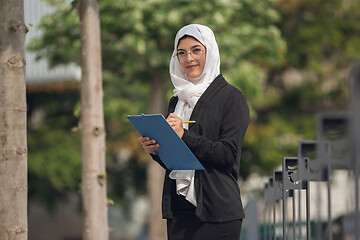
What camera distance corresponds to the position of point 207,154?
10.7 feet

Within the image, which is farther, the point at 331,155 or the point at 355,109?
the point at 331,155

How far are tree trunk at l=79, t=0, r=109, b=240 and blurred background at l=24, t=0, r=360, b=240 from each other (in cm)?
763

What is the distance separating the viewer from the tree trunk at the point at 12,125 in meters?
4.14

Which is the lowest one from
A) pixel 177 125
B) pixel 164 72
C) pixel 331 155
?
pixel 331 155

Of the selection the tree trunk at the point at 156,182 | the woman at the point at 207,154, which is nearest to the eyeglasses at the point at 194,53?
the woman at the point at 207,154

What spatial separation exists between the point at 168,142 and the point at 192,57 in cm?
52

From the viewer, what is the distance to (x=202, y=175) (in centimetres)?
334

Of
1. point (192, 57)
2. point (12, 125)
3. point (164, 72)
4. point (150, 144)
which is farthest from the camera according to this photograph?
point (164, 72)

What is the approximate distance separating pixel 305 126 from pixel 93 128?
42.8 feet

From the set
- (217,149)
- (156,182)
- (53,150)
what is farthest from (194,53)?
(53,150)

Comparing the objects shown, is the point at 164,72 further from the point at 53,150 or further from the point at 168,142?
the point at 168,142

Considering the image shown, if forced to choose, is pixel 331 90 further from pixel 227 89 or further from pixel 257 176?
pixel 227 89

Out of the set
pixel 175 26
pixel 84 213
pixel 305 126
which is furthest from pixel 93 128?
pixel 305 126

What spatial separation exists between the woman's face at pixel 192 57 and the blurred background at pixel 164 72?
992 centimetres
